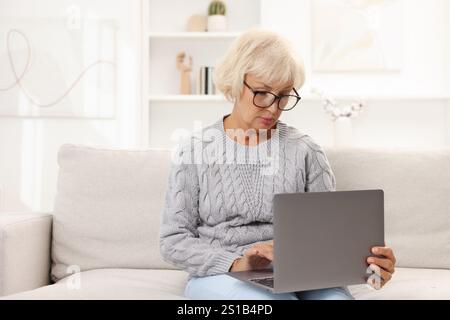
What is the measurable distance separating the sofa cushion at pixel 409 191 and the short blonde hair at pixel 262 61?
428 millimetres

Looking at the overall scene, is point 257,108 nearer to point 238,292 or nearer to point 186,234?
point 186,234

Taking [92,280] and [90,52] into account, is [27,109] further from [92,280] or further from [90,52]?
[92,280]

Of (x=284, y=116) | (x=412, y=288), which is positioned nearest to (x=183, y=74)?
(x=284, y=116)

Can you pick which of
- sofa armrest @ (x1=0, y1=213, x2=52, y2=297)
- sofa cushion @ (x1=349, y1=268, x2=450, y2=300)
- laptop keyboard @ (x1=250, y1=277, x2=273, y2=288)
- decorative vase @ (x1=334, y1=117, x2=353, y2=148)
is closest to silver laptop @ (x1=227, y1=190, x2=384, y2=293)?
laptop keyboard @ (x1=250, y1=277, x2=273, y2=288)

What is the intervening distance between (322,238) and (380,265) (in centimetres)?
16

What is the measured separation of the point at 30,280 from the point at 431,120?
2799mm

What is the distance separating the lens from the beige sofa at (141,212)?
173 cm

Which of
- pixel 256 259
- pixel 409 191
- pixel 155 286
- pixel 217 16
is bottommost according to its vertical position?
pixel 155 286

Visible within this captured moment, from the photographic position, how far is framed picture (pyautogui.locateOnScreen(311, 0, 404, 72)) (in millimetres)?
3557

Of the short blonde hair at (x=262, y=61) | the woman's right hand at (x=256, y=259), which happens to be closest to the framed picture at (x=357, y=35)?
the short blonde hair at (x=262, y=61)

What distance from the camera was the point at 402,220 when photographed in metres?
1.74

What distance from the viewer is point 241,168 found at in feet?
4.89

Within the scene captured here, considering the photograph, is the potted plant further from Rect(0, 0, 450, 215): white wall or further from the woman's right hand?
the woman's right hand

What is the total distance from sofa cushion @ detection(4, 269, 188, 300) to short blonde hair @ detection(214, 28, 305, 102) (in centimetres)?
54
